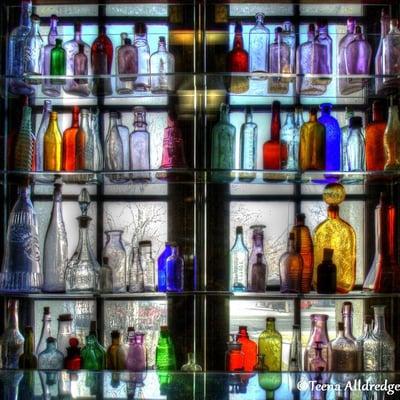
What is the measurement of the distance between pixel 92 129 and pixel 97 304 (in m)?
0.65

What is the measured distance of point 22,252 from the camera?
7.96ft

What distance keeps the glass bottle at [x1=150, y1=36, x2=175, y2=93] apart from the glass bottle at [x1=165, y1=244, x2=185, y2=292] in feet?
1.92

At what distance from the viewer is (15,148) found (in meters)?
2.46

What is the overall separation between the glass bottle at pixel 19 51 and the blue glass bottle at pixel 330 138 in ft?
3.49

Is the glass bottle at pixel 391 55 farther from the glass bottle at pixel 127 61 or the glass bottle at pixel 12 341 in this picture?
the glass bottle at pixel 12 341

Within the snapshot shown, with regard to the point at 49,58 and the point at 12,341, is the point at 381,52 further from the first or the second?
the point at 12,341

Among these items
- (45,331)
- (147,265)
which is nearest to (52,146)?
(147,265)

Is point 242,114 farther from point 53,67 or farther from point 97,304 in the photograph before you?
point 97,304

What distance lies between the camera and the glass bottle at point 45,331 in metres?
2.46

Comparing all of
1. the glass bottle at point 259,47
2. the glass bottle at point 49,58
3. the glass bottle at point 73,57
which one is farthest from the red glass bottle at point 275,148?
the glass bottle at point 49,58

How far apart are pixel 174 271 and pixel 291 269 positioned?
42 cm

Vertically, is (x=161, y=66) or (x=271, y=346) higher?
(x=161, y=66)

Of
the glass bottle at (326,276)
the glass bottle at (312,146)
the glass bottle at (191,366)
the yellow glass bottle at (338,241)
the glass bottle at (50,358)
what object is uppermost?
the glass bottle at (312,146)

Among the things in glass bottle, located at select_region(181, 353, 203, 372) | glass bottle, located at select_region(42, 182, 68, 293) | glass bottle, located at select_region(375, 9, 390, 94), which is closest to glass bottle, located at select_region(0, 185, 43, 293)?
glass bottle, located at select_region(42, 182, 68, 293)
